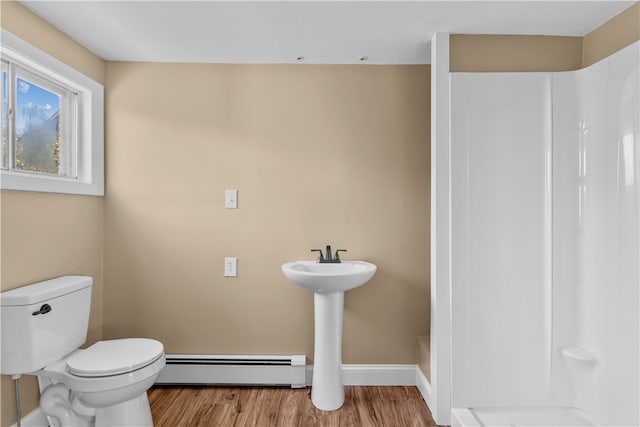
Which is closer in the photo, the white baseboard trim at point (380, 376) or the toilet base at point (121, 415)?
the toilet base at point (121, 415)

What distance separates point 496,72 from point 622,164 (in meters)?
0.78

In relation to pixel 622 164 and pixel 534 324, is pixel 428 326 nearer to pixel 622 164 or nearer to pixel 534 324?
pixel 534 324

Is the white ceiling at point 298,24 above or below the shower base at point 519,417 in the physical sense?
above

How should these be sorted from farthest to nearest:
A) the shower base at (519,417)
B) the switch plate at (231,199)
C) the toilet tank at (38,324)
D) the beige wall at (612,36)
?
the switch plate at (231,199) → the shower base at (519,417) → the beige wall at (612,36) → the toilet tank at (38,324)

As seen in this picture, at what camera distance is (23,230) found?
181 centimetres

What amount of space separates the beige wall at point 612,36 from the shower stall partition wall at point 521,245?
0.17m

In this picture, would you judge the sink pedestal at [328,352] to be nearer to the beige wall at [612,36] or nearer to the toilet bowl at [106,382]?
the toilet bowl at [106,382]

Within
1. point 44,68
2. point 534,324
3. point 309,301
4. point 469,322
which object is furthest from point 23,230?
point 534,324

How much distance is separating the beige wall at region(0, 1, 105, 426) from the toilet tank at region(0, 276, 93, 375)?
5.7 inches

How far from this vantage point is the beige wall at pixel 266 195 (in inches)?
94.7

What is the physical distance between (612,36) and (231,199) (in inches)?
91.4

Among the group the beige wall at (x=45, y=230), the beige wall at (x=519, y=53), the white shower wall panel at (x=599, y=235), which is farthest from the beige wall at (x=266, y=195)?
the white shower wall panel at (x=599, y=235)

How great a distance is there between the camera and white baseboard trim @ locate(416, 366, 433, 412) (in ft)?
6.96

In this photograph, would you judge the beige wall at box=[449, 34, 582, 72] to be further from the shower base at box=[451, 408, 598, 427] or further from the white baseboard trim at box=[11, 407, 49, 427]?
the white baseboard trim at box=[11, 407, 49, 427]
